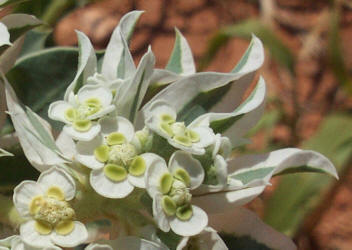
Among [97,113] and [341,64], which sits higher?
[97,113]

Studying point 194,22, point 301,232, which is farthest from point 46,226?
point 194,22

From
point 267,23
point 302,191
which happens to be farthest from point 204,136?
point 267,23

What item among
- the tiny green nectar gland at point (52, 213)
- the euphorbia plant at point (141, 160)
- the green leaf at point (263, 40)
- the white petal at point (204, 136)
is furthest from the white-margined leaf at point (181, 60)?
the green leaf at point (263, 40)

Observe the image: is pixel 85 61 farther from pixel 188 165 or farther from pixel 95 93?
pixel 188 165

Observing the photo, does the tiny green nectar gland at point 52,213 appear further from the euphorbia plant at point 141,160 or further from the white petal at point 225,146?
the white petal at point 225,146

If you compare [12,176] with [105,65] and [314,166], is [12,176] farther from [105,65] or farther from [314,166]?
[314,166]

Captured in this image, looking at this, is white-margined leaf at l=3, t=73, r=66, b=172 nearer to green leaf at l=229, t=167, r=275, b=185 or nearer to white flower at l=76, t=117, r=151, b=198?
white flower at l=76, t=117, r=151, b=198
